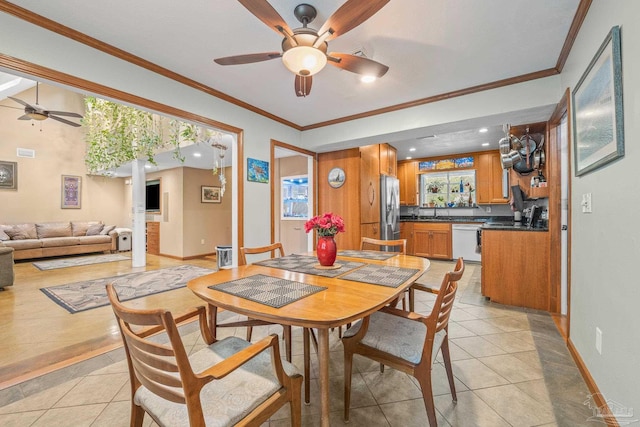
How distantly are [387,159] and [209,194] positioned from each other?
4.61m

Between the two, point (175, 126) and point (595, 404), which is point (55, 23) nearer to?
point (175, 126)

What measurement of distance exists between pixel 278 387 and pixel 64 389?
165cm

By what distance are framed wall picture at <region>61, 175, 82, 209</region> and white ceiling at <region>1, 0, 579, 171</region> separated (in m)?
7.21

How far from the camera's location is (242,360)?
3.00 feet

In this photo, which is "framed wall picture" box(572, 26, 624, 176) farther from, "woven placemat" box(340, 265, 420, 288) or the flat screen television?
the flat screen television

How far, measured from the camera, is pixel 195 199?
6602 millimetres

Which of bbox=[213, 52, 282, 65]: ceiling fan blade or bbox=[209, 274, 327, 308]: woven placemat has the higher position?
bbox=[213, 52, 282, 65]: ceiling fan blade

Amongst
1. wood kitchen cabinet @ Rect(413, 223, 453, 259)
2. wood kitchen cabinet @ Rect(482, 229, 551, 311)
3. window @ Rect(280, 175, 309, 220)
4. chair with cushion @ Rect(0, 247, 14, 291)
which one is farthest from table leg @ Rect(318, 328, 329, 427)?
wood kitchen cabinet @ Rect(413, 223, 453, 259)

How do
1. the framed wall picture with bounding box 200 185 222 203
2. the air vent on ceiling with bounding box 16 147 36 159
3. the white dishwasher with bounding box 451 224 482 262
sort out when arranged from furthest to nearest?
1. the framed wall picture with bounding box 200 185 222 203
2. the air vent on ceiling with bounding box 16 147 36 159
3. the white dishwasher with bounding box 451 224 482 262

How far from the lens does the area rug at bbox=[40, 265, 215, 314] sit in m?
3.28

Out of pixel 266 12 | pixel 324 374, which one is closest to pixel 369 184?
pixel 266 12

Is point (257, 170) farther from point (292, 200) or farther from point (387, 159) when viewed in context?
point (387, 159)

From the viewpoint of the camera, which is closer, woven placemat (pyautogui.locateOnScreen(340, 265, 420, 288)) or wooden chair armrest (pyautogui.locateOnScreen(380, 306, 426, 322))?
wooden chair armrest (pyautogui.locateOnScreen(380, 306, 426, 322))

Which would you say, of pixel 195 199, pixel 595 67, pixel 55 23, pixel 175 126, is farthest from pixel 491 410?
pixel 195 199
